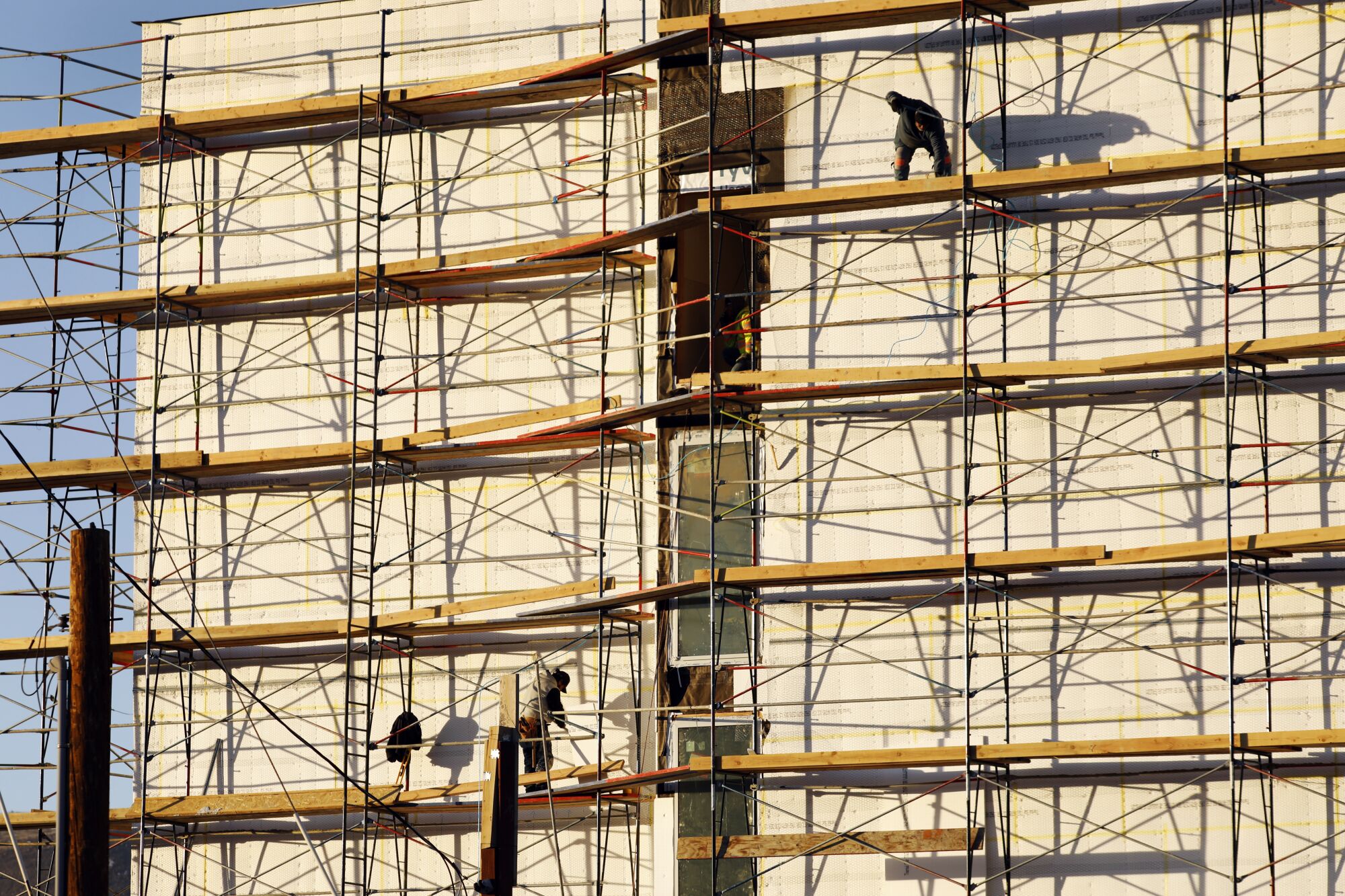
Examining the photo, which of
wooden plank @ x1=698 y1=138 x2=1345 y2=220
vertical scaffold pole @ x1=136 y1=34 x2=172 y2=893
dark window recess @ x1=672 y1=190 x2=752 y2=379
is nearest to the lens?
wooden plank @ x1=698 y1=138 x2=1345 y2=220

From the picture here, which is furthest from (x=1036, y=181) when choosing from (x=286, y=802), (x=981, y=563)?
(x=286, y=802)

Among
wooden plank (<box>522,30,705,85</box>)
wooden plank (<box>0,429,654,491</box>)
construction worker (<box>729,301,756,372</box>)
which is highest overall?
wooden plank (<box>522,30,705,85</box>)

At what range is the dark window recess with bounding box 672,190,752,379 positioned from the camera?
25359 mm

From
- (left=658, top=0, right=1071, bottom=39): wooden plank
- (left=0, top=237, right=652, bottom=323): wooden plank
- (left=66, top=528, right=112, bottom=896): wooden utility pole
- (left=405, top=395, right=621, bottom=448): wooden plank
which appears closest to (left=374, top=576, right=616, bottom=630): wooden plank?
(left=405, top=395, right=621, bottom=448): wooden plank

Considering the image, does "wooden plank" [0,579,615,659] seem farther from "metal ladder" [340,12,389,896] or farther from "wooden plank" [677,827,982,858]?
"wooden plank" [677,827,982,858]

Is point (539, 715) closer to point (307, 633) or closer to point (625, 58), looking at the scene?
point (307, 633)

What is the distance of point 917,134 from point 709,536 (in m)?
5.51

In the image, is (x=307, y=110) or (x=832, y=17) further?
(x=307, y=110)

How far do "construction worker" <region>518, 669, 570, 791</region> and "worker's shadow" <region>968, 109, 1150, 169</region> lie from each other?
8315 millimetres

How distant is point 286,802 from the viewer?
83.0 feet

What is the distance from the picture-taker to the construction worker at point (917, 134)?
78.3 feet

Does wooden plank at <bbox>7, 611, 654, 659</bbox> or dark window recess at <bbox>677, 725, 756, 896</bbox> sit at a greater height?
wooden plank at <bbox>7, 611, 654, 659</bbox>

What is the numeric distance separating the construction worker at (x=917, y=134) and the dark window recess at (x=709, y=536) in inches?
158

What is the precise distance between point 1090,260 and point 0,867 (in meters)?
25.0
